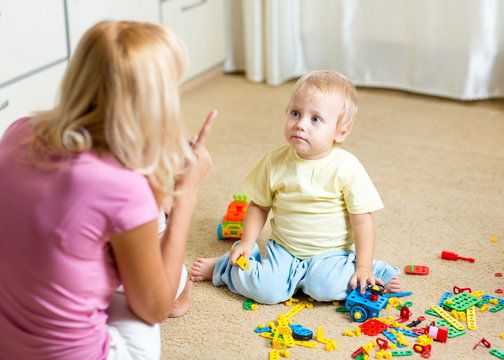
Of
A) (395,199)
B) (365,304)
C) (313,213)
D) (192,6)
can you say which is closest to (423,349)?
(365,304)

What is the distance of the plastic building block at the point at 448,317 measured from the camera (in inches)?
50.2

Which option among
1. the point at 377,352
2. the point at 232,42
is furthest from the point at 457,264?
the point at 232,42

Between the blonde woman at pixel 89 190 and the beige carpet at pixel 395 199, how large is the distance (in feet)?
1.11

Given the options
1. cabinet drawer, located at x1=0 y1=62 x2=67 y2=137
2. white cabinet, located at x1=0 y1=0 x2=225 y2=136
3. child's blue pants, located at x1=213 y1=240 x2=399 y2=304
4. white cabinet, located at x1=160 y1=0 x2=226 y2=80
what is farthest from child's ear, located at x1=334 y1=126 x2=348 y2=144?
white cabinet, located at x1=160 y1=0 x2=226 y2=80

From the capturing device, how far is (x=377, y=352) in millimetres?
1209

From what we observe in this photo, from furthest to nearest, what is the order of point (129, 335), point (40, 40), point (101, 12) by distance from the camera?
point (101, 12) → point (40, 40) → point (129, 335)

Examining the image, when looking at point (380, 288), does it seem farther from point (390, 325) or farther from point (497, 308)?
point (497, 308)

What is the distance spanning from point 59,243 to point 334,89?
0.71 meters

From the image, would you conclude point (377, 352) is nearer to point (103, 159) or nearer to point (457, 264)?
point (457, 264)

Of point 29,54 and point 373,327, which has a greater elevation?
point 29,54

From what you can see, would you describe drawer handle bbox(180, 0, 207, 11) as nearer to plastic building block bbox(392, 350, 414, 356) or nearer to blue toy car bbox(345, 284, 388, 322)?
blue toy car bbox(345, 284, 388, 322)

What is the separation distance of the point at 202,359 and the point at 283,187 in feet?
1.37

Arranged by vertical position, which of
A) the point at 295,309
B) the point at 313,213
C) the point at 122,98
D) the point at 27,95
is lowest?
the point at 295,309

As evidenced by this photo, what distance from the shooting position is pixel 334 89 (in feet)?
4.43
